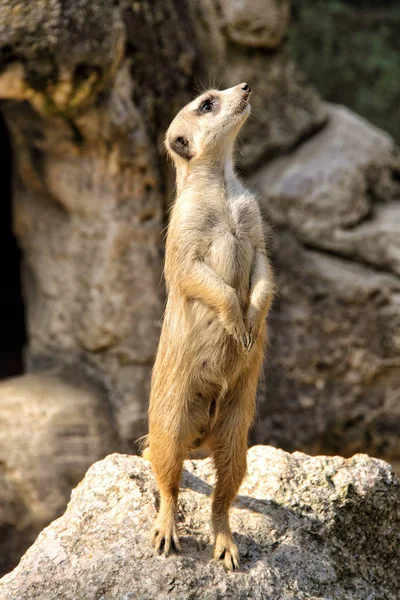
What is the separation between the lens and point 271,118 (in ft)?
18.8

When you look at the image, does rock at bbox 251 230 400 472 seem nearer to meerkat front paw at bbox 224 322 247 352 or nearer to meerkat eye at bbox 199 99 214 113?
meerkat eye at bbox 199 99 214 113

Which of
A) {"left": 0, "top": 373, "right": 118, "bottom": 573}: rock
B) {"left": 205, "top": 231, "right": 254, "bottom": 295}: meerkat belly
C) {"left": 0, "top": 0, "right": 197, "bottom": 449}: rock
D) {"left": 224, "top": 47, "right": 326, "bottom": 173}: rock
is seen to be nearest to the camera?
{"left": 205, "top": 231, "right": 254, "bottom": 295}: meerkat belly

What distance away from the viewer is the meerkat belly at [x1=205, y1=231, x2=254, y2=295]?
2.88 m

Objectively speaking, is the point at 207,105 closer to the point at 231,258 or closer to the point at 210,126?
the point at 210,126

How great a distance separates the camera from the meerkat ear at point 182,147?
309cm

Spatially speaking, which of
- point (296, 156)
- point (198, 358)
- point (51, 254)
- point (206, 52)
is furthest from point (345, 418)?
point (198, 358)

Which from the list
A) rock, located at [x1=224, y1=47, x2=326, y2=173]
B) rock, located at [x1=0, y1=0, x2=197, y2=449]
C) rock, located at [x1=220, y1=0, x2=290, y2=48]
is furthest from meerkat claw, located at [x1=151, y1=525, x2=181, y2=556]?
rock, located at [x1=220, y1=0, x2=290, y2=48]

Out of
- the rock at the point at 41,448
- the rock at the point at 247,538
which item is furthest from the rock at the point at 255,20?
the rock at the point at 247,538

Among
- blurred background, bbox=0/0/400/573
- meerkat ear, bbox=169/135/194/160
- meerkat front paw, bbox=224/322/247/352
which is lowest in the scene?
blurred background, bbox=0/0/400/573

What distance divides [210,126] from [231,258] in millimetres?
524

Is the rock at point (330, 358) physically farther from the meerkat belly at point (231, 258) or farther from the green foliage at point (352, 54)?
the green foliage at point (352, 54)

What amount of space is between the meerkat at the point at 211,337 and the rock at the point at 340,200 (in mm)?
2443

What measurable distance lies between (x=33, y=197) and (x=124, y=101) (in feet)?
3.61

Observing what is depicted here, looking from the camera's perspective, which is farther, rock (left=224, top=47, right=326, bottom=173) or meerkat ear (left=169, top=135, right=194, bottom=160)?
rock (left=224, top=47, right=326, bottom=173)
